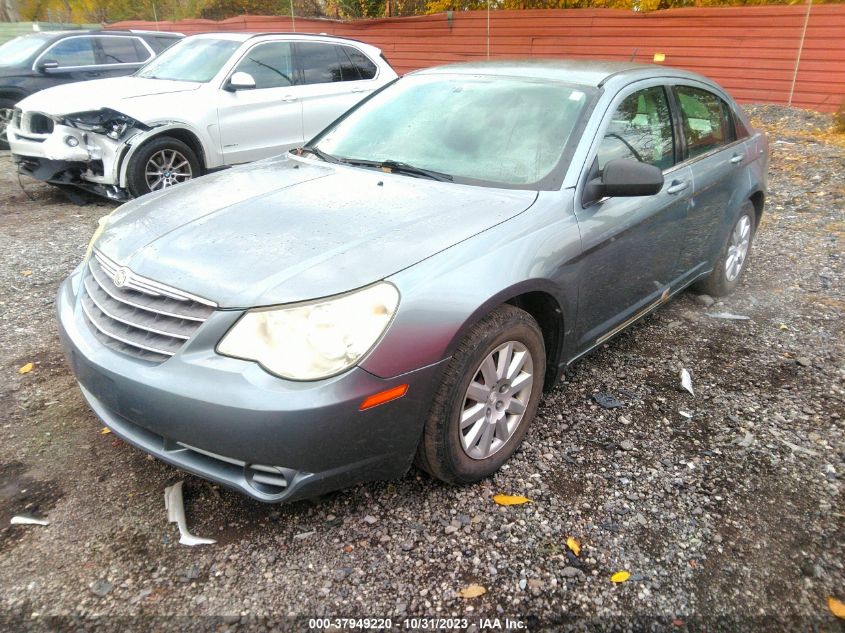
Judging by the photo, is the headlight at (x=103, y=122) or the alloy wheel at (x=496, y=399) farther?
the headlight at (x=103, y=122)

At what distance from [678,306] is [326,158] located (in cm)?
285

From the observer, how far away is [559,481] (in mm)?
2732

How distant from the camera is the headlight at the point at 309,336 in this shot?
6.78 ft

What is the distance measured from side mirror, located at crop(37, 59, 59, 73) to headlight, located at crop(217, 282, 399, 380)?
357 inches

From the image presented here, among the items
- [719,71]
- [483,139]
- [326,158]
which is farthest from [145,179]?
[719,71]

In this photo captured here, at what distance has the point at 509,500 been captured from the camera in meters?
2.61

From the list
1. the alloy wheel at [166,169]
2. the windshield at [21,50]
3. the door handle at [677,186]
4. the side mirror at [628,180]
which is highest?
the windshield at [21,50]

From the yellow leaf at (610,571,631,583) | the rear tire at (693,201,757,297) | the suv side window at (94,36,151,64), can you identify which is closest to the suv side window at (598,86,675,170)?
the rear tire at (693,201,757,297)

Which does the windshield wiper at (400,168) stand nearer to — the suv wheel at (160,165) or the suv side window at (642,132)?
the suv side window at (642,132)

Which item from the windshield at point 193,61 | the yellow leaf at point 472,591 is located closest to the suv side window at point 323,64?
the windshield at point 193,61

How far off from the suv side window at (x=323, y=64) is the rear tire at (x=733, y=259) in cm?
527

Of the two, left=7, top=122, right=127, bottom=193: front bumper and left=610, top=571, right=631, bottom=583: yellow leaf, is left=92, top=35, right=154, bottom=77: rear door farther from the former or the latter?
left=610, top=571, right=631, bottom=583: yellow leaf

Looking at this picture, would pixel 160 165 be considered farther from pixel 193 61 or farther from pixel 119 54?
pixel 119 54

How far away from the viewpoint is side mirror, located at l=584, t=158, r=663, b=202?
2.81m
